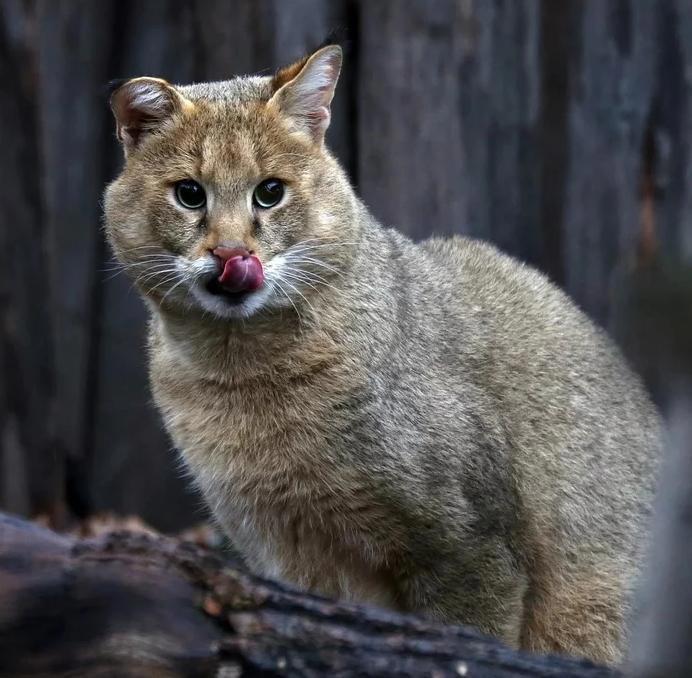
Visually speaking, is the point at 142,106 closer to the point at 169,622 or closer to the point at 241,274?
the point at 241,274

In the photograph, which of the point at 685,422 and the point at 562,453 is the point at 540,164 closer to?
the point at 562,453

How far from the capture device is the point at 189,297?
187 inches

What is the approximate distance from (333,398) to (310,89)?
1098mm

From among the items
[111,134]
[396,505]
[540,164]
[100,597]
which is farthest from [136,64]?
[100,597]

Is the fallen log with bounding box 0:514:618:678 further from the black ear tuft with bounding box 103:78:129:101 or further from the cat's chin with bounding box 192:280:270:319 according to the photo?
the black ear tuft with bounding box 103:78:129:101

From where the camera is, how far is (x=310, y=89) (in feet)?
16.1

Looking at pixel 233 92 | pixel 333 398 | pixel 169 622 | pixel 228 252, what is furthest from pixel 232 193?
pixel 169 622

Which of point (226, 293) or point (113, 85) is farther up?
point (113, 85)

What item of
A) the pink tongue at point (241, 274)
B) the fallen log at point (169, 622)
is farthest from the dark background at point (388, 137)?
the fallen log at point (169, 622)

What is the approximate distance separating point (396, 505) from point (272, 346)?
0.71m

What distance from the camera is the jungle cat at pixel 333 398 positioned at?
474cm

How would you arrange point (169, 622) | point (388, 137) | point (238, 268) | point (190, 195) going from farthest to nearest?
point (388, 137) < point (190, 195) < point (238, 268) < point (169, 622)

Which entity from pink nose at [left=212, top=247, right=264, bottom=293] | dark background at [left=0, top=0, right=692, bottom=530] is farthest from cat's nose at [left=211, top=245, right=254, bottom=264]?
dark background at [left=0, top=0, right=692, bottom=530]

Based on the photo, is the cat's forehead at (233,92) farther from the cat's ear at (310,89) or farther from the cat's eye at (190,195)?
the cat's eye at (190,195)
